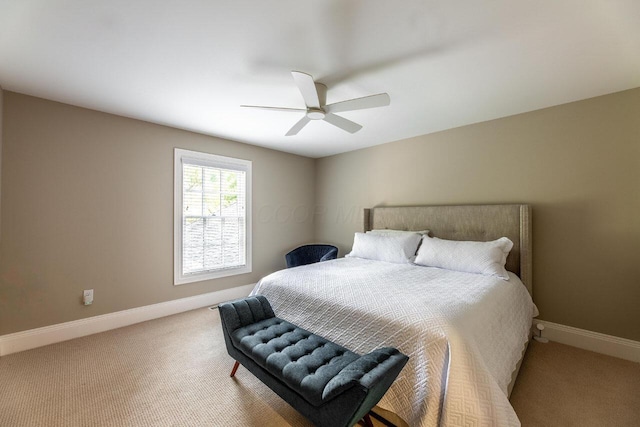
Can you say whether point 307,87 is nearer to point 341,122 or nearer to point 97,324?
point 341,122

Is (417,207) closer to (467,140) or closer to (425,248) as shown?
(425,248)

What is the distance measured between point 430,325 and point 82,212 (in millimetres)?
3448

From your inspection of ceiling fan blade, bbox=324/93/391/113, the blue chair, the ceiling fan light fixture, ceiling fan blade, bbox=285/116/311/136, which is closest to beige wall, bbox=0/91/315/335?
the blue chair

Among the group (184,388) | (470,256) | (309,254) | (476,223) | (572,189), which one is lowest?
(184,388)

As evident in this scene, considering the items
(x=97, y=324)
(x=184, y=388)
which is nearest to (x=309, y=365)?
(x=184, y=388)

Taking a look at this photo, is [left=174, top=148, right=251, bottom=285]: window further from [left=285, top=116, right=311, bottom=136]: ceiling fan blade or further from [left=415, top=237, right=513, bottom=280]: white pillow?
[left=415, top=237, right=513, bottom=280]: white pillow

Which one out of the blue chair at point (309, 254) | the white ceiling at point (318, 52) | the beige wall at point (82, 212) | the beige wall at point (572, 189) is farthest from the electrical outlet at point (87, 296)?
the beige wall at point (572, 189)

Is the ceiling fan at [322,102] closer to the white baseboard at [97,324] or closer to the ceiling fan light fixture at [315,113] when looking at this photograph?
the ceiling fan light fixture at [315,113]

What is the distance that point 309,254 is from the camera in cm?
438

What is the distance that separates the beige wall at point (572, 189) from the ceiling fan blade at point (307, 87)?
218 cm

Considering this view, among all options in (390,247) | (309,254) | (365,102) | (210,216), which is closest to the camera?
(365,102)

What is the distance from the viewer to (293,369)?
1427 mm

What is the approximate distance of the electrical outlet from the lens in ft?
8.95

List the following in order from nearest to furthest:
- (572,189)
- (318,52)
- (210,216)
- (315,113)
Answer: (318,52), (315,113), (572,189), (210,216)
